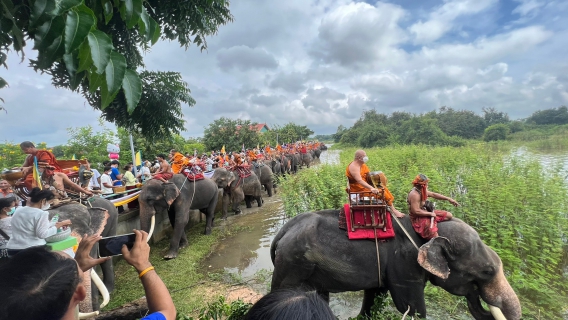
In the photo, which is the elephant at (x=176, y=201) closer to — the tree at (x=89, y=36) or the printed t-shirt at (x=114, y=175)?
the printed t-shirt at (x=114, y=175)

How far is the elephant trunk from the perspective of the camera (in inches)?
127

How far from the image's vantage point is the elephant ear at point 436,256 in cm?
321

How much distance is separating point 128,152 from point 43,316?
1657cm

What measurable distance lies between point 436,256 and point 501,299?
2.79ft

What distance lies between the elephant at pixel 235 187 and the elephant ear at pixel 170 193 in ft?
11.4

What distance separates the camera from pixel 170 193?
287 inches

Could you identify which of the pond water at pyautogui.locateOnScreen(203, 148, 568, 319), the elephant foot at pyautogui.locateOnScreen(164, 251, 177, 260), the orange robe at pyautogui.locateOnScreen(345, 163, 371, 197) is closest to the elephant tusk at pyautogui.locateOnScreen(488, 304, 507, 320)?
the pond water at pyautogui.locateOnScreen(203, 148, 568, 319)

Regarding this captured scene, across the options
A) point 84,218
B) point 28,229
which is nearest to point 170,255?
point 84,218

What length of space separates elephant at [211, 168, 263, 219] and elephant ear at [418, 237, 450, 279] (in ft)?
27.4

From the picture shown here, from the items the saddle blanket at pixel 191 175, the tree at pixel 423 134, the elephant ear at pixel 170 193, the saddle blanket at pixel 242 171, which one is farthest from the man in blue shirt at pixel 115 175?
the tree at pixel 423 134

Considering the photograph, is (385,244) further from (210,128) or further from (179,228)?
(210,128)

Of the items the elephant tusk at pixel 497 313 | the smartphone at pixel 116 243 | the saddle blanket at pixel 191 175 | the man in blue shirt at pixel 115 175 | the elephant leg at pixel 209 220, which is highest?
the man in blue shirt at pixel 115 175

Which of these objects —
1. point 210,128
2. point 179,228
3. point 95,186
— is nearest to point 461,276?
point 179,228

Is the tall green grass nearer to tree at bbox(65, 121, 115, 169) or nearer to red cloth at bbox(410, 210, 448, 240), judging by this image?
red cloth at bbox(410, 210, 448, 240)
